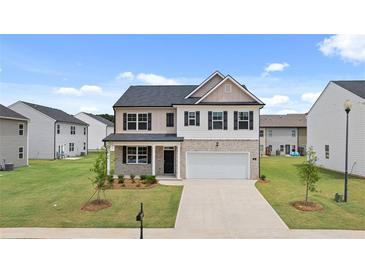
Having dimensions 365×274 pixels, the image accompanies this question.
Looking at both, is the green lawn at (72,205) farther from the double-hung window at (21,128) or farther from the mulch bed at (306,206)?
the double-hung window at (21,128)

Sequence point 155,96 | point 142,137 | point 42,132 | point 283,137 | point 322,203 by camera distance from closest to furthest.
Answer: point 322,203
point 142,137
point 155,96
point 42,132
point 283,137

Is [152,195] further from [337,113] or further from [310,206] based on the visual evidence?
[337,113]

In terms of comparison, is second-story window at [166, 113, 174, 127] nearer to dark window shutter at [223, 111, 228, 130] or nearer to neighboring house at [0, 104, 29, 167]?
dark window shutter at [223, 111, 228, 130]

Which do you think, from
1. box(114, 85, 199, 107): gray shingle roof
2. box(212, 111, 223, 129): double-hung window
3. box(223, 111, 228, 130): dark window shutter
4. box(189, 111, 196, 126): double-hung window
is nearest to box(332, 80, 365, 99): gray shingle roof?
box(223, 111, 228, 130): dark window shutter

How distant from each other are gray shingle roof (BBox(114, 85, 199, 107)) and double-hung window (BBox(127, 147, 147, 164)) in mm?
3184

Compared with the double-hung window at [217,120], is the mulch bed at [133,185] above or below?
below

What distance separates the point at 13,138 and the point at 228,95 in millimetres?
19936

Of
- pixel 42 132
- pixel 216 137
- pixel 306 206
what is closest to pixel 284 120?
pixel 216 137

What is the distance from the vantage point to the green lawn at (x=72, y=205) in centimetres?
977

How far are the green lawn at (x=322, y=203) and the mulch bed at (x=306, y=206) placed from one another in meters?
0.24

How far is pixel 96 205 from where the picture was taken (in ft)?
38.5

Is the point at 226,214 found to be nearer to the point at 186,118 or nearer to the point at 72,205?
the point at 72,205

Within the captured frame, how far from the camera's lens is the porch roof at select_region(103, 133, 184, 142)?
1864 centimetres

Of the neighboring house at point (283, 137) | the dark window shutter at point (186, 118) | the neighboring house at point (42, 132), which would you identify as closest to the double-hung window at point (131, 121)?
the dark window shutter at point (186, 118)
